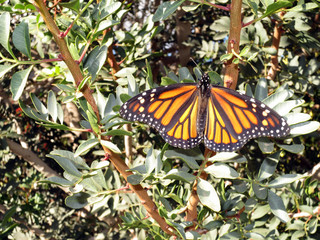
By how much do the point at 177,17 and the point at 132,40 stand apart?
769mm

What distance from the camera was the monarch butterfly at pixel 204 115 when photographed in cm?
94

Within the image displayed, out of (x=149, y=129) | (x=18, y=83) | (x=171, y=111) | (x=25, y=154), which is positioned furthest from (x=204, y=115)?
(x=25, y=154)

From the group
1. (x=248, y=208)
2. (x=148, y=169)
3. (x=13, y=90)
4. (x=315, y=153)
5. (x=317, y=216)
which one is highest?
(x=13, y=90)

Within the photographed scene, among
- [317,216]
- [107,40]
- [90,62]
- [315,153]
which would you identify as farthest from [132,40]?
[315,153]

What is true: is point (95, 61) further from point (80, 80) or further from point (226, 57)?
point (226, 57)

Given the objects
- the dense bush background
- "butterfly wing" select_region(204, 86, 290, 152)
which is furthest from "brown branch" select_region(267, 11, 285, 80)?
"butterfly wing" select_region(204, 86, 290, 152)

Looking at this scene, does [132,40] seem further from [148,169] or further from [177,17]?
[177,17]

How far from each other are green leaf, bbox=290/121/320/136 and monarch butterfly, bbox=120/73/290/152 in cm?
3

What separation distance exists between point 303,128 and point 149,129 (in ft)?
3.48

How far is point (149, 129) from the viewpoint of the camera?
6.18 ft

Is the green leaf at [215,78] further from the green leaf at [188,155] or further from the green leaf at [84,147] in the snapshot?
the green leaf at [84,147]

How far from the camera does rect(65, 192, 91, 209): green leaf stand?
1027 mm

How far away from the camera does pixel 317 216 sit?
1297 millimetres

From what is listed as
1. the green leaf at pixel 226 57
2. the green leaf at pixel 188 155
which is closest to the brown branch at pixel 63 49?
the green leaf at pixel 188 155
